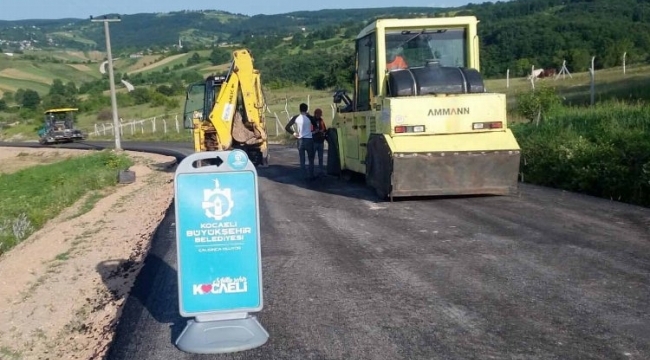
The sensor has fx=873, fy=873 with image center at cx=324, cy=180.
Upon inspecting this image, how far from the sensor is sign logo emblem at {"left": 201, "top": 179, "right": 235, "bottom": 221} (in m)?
6.49

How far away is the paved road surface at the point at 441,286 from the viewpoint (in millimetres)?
6453

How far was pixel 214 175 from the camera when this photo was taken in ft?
21.3

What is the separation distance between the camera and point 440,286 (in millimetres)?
8102

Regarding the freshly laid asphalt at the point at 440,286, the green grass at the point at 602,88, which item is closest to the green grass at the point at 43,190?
the freshly laid asphalt at the point at 440,286

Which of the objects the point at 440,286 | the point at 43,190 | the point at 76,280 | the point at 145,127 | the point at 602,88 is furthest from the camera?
the point at 145,127

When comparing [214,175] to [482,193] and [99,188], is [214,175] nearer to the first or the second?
[482,193]

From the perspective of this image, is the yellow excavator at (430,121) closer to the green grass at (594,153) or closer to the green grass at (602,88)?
the green grass at (594,153)

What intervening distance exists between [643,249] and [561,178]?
6.00 m

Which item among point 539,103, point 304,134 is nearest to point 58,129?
point 539,103

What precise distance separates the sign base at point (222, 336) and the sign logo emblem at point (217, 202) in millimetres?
838

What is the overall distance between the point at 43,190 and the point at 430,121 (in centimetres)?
1788

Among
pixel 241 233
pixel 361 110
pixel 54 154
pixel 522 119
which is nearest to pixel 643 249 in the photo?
pixel 241 233

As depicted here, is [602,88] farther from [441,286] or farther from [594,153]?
[441,286]

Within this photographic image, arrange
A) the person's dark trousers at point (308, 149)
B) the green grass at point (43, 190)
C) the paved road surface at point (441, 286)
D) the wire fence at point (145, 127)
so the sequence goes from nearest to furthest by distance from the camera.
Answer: the paved road surface at point (441, 286)
the person's dark trousers at point (308, 149)
the green grass at point (43, 190)
the wire fence at point (145, 127)
